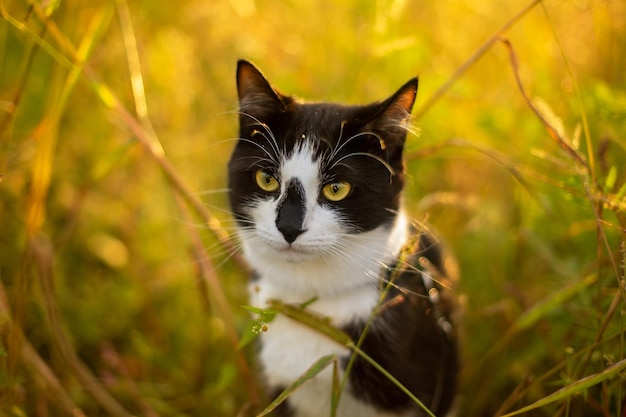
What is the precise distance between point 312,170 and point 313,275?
28 cm

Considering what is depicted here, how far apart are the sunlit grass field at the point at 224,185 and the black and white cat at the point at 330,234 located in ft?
0.45

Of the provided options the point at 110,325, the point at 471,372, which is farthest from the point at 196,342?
the point at 471,372

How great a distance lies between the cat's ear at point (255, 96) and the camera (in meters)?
1.28

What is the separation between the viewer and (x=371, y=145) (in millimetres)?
1308

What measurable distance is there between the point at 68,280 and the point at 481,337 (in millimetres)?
1715

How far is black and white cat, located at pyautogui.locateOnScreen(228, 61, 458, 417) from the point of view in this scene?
1.25 m

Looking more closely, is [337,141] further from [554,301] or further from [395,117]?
[554,301]

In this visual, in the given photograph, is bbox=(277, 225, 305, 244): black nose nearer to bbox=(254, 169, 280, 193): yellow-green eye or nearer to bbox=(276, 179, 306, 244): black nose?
bbox=(276, 179, 306, 244): black nose

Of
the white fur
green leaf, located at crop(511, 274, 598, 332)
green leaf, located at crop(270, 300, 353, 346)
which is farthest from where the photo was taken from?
green leaf, located at crop(511, 274, 598, 332)

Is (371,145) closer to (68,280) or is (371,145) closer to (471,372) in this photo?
(471,372)

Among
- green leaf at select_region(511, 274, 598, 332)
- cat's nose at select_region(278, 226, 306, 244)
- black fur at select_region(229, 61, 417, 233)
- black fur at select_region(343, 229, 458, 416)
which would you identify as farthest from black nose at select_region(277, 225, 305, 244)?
green leaf at select_region(511, 274, 598, 332)

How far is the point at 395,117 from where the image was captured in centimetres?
125

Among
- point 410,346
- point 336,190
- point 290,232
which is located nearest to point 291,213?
point 290,232

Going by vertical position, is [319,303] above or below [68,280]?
above
